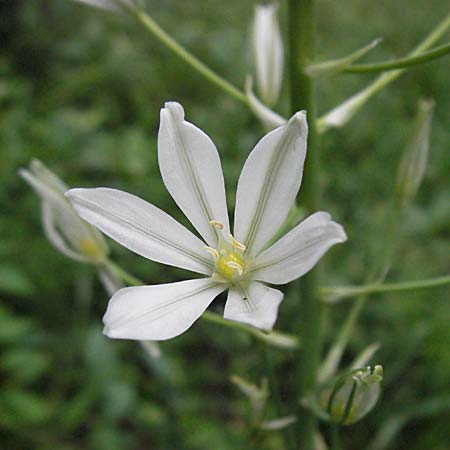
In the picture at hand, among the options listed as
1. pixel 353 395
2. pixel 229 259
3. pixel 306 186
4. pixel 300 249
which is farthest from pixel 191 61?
pixel 353 395

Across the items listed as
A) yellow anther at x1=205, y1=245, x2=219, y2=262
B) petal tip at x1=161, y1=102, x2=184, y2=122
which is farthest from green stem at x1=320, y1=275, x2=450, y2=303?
petal tip at x1=161, y1=102, x2=184, y2=122

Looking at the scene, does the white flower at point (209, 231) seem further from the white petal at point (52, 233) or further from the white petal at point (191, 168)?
Answer: the white petal at point (52, 233)

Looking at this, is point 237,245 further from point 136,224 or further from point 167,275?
point 167,275

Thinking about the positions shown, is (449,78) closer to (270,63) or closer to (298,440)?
(270,63)

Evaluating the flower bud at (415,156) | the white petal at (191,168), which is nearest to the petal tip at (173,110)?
the white petal at (191,168)

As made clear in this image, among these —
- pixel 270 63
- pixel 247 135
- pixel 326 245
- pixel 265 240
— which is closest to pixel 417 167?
pixel 270 63

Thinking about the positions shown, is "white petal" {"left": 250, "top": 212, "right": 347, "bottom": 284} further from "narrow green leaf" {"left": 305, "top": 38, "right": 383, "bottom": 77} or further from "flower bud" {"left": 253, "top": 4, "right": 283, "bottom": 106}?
"flower bud" {"left": 253, "top": 4, "right": 283, "bottom": 106}
